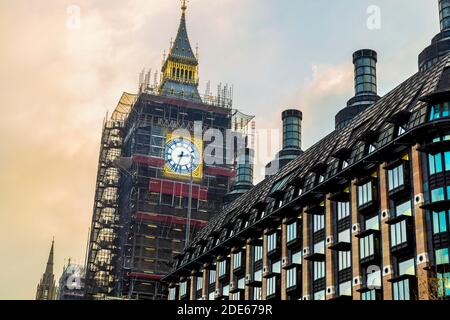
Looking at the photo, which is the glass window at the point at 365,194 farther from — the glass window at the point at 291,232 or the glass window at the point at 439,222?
the glass window at the point at 291,232

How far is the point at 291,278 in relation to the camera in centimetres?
7388

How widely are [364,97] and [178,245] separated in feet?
151

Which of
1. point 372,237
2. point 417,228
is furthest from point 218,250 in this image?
point 417,228

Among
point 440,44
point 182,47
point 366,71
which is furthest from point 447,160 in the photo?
point 182,47

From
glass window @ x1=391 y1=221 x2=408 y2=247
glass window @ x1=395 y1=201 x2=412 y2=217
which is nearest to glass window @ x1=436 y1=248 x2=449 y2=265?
glass window @ x1=391 y1=221 x2=408 y2=247

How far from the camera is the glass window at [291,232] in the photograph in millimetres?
75125

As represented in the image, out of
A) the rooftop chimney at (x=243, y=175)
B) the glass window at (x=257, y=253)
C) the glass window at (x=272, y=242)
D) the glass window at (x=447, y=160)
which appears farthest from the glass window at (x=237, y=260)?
the glass window at (x=447, y=160)

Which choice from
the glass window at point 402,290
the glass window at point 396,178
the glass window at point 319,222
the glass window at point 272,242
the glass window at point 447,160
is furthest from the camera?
the glass window at point 272,242

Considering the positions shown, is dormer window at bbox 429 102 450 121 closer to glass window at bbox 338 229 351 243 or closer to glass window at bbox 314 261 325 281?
glass window at bbox 338 229 351 243

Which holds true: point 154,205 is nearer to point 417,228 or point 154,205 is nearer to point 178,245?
point 178,245

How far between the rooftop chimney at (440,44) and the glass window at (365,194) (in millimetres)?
23099

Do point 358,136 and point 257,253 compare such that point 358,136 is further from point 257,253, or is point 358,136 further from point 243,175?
point 243,175

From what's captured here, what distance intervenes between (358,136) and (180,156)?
6261 cm
